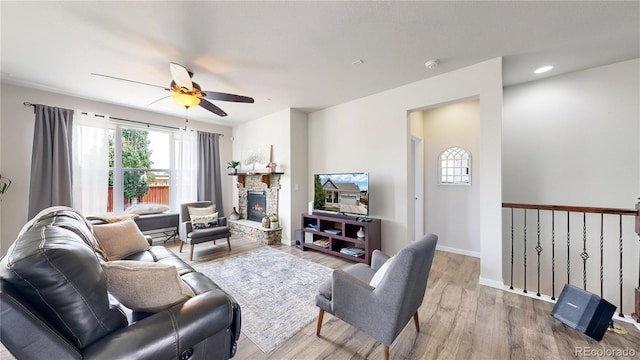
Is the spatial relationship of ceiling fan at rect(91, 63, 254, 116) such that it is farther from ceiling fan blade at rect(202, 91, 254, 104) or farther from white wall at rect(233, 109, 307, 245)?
white wall at rect(233, 109, 307, 245)

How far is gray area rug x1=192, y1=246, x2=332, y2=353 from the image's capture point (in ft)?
6.21

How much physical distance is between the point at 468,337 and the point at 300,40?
3002mm

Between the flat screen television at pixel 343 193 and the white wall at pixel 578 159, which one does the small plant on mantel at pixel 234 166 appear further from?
the white wall at pixel 578 159

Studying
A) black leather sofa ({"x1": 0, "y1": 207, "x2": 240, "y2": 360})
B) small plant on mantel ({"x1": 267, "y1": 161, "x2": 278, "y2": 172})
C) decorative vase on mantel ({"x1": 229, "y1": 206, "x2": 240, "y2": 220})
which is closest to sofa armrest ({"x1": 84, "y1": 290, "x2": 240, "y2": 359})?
black leather sofa ({"x1": 0, "y1": 207, "x2": 240, "y2": 360})

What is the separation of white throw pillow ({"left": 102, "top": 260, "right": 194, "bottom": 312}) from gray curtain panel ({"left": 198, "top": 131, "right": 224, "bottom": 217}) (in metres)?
4.29

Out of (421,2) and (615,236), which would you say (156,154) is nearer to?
(421,2)

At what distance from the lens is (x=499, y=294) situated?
94.8 inches

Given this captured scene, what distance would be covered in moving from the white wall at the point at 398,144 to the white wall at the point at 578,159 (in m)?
0.83

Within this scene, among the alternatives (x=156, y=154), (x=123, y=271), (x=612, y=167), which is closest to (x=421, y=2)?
(x=123, y=271)

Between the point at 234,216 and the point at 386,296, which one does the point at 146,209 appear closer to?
the point at 234,216

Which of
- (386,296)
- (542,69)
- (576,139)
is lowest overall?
(386,296)

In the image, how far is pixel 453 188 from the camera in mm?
3889

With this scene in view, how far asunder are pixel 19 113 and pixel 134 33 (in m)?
3.01

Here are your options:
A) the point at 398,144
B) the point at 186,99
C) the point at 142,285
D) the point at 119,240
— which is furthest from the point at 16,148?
the point at 398,144
